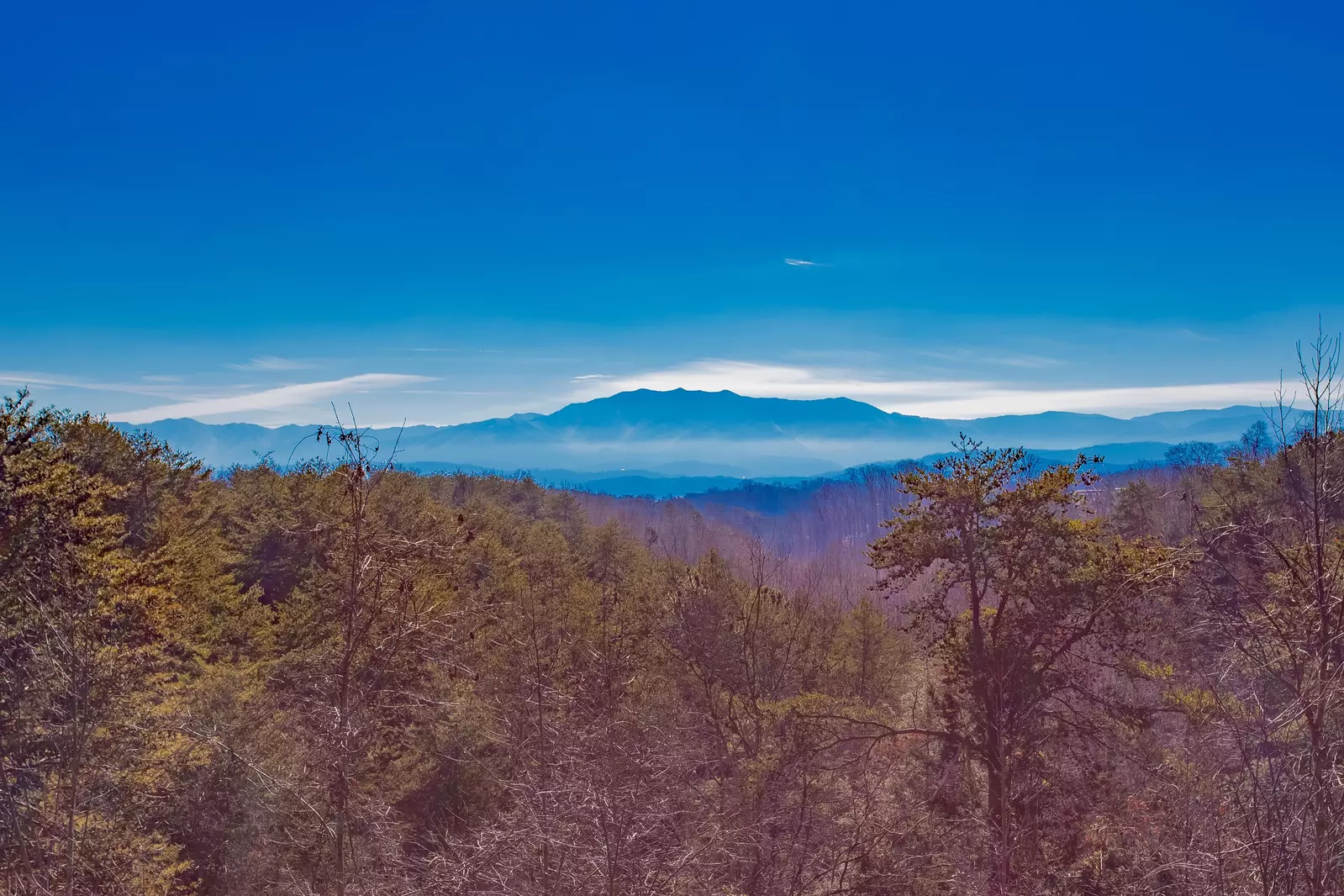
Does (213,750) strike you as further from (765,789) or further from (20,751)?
(765,789)

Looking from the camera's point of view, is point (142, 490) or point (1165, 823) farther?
point (142, 490)

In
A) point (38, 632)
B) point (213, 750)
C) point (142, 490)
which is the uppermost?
point (142, 490)

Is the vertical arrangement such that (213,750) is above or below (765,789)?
above

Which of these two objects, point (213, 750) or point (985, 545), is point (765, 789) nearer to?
point (985, 545)

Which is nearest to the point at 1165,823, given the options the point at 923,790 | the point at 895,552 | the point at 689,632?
the point at 923,790

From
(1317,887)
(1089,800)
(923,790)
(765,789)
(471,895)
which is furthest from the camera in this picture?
(923,790)

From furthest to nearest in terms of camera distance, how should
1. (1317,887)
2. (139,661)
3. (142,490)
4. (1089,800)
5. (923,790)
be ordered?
(142,490) < (923,790) < (1089,800) < (139,661) < (1317,887)
